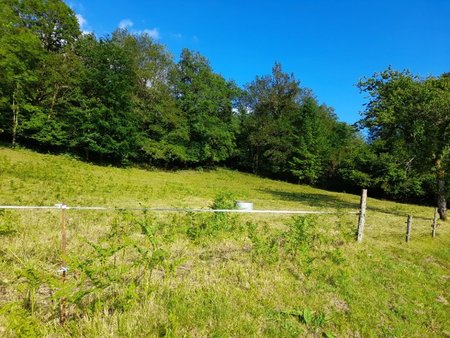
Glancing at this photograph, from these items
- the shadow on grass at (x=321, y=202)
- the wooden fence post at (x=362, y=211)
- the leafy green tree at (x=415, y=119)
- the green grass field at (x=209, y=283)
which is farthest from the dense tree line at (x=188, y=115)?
the green grass field at (x=209, y=283)

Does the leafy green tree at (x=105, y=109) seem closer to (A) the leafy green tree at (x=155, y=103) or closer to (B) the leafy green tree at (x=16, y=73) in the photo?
(A) the leafy green tree at (x=155, y=103)

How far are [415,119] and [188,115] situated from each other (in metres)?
27.4

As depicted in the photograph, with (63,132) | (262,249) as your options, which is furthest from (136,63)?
(262,249)

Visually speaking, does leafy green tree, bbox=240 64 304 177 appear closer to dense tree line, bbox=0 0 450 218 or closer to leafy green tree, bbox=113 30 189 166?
dense tree line, bbox=0 0 450 218

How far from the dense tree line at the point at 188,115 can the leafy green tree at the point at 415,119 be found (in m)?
0.06

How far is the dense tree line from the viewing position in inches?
680

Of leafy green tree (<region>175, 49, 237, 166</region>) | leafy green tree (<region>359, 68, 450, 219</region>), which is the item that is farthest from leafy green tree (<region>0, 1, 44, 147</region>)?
leafy green tree (<region>359, 68, 450, 219</region>)

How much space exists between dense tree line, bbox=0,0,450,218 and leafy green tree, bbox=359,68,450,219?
0.06 m

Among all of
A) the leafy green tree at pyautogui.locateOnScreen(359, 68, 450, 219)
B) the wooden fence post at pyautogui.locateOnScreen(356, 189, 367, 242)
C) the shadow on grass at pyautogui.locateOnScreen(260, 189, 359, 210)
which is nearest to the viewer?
the wooden fence post at pyautogui.locateOnScreen(356, 189, 367, 242)

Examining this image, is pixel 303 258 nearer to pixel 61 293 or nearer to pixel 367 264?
pixel 367 264

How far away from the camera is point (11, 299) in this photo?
12.1 ft

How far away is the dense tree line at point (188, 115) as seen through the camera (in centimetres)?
1728

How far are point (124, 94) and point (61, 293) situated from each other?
30.1m

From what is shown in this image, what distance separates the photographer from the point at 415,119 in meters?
16.2
